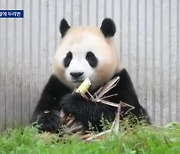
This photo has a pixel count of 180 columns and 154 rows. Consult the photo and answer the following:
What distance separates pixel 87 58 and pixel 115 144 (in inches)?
120

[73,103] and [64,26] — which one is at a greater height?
[64,26]

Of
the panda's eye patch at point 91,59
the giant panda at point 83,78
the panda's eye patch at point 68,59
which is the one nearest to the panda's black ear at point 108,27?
the giant panda at point 83,78

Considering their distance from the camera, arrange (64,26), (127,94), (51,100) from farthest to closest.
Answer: (64,26), (51,100), (127,94)

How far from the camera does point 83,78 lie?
21.5 feet

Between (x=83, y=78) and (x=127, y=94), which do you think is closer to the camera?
(x=83, y=78)

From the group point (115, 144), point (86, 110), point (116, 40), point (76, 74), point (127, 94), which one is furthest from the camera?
point (116, 40)

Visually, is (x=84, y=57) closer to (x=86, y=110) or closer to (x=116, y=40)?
(x=86, y=110)

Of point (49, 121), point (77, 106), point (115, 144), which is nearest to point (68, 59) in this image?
point (77, 106)

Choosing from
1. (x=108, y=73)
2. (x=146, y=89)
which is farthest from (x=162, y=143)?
(x=146, y=89)

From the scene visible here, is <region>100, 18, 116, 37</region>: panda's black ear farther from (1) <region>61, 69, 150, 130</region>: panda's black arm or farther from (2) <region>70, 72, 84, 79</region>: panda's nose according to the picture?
(1) <region>61, 69, 150, 130</region>: panda's black arm

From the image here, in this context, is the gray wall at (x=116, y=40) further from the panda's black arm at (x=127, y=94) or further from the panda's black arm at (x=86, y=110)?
the panda's black arm at (x=86, y=110)

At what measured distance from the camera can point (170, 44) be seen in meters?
8.09

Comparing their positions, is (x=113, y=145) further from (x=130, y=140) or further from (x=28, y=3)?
(x=28, y=3)

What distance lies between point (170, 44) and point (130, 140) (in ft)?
14.7
